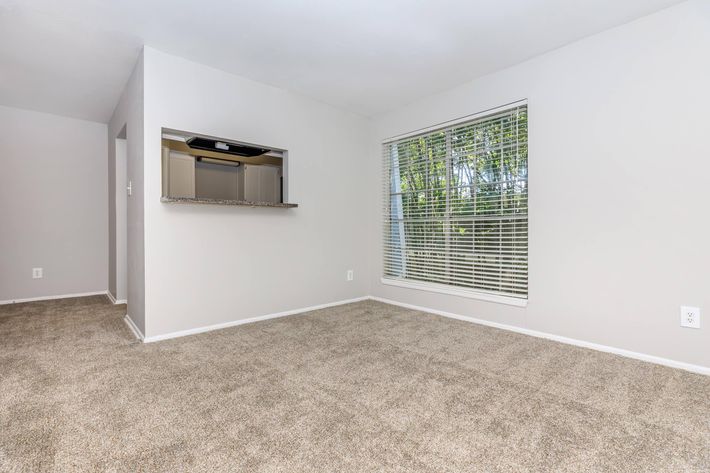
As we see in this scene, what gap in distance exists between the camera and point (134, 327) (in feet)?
9.67

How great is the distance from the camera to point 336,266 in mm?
3928

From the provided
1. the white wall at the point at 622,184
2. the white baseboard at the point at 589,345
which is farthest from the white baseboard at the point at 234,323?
the white wall at the point at 622,184

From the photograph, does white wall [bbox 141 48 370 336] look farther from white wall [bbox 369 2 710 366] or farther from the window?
white wall [bbox 369 2 710 366]

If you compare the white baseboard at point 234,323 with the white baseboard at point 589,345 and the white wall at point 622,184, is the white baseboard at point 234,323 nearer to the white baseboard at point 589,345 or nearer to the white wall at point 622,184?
the white baseboard at point 589,345

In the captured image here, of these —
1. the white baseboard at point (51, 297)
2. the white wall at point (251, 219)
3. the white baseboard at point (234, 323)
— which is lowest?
the white baseboard at point (234, 323)

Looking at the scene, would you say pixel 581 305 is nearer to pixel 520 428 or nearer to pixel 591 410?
pixel 591 410

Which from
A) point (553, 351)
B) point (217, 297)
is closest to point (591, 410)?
point (553, 351)

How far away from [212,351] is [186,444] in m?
1.11

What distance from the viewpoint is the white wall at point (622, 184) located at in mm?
2133

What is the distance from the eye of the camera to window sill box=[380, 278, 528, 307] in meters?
2.94

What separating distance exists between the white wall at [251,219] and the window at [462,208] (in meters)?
0.51

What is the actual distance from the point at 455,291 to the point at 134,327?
281cm

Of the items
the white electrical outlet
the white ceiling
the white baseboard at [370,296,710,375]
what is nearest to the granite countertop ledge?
the white ceiling

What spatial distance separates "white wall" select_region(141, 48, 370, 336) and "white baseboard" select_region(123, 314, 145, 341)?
5.5 inches
